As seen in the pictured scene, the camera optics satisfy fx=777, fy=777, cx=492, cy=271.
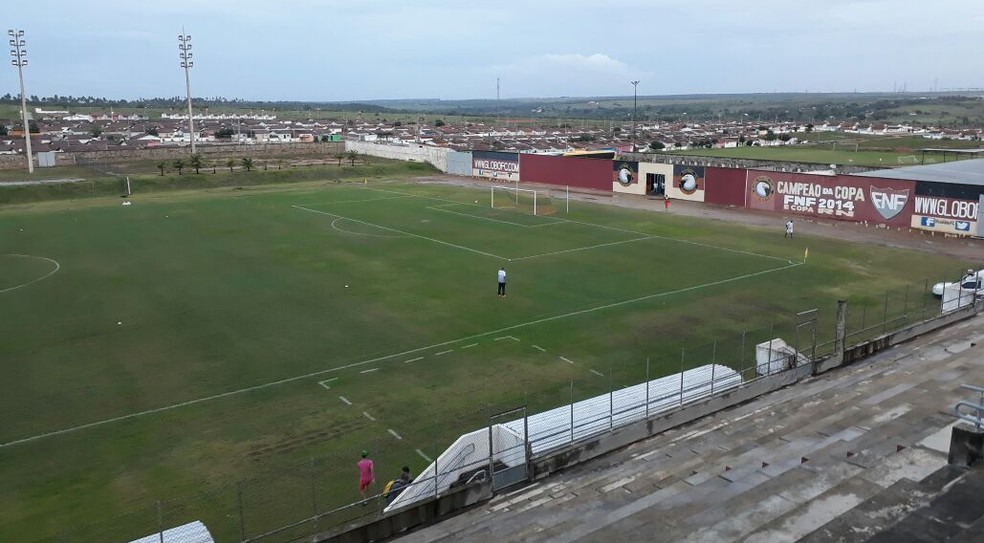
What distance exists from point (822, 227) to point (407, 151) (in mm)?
63660

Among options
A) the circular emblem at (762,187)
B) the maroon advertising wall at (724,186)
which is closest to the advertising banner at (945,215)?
the circular emblem at (762,187)

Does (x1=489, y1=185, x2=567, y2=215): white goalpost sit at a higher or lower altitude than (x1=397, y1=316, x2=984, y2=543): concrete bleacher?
higher

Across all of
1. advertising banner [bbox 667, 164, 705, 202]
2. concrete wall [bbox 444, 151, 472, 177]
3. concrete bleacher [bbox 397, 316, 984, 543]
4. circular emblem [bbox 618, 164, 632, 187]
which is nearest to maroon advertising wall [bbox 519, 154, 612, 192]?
circular emblem [bbox 618, 164, 632, 187]

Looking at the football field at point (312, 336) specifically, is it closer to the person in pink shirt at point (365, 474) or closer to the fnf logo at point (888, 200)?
the person in pink shirt at point (365, 474)

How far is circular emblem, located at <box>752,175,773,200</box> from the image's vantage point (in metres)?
63.0

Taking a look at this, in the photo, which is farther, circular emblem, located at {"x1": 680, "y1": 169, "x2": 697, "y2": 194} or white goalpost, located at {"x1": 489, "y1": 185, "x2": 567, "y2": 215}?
circular emblem, located at {"x1": 680, "y1": 169, "x2": 697, "y2": 194}

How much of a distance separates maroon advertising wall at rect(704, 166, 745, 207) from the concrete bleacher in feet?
147

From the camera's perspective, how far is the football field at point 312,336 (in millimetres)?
18672

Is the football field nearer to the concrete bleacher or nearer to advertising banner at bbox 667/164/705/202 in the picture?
the concrete bleacher

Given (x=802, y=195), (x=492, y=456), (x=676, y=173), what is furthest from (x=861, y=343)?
(x=676, y=173)

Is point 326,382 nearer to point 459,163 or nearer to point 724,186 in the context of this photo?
point 724,186

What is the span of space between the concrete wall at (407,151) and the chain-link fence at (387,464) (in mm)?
74697

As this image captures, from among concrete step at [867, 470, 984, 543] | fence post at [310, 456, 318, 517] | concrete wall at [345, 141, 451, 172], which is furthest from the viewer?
concrete wall at [345, 141, 451, 172]

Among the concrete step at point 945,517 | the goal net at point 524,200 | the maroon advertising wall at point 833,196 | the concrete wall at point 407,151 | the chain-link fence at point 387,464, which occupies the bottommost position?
the chain-link fence at point 387,464
